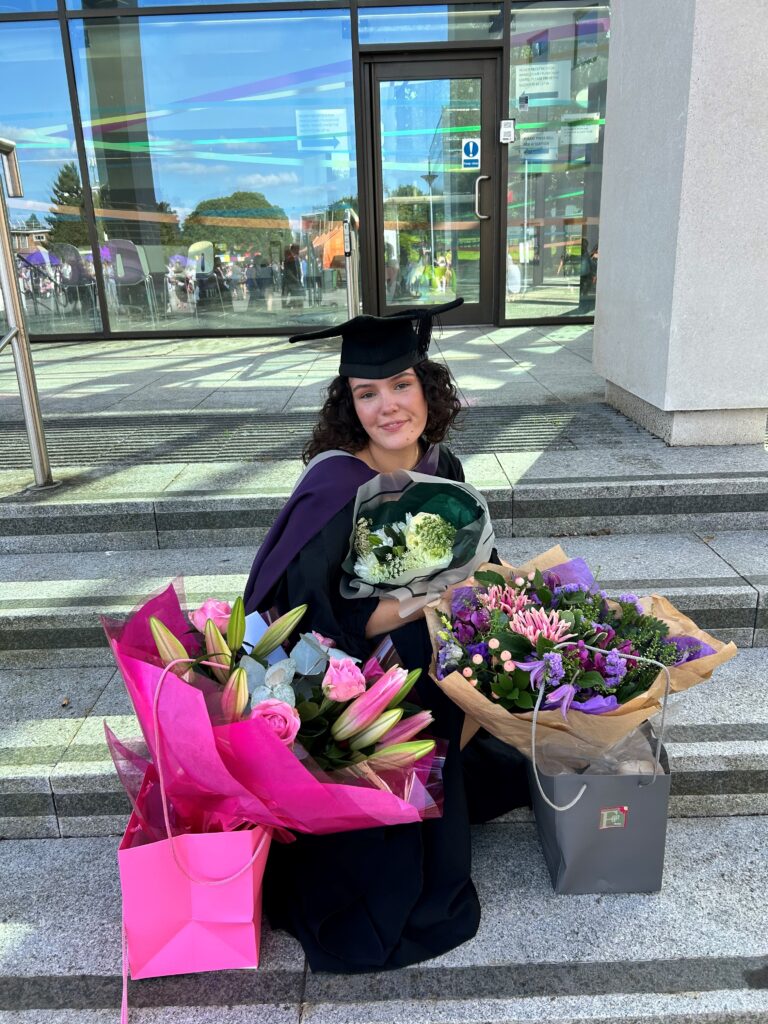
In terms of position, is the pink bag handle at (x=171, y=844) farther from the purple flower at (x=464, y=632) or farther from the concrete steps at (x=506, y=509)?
the concrete steps at (x=506, y=509)

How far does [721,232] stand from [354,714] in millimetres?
3199

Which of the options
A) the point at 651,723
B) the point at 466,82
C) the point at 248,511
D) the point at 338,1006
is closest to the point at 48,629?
the point at 248,511

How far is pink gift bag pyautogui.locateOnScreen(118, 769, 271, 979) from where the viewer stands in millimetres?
1812

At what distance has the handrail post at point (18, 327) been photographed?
3.61 metres

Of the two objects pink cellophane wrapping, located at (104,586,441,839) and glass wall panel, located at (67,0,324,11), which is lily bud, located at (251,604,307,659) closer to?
pink cellophane wrapping, located at (104,586,441,839)

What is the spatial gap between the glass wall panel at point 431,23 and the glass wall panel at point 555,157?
254 millimetres

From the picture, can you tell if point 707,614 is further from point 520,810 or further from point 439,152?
point 439,152

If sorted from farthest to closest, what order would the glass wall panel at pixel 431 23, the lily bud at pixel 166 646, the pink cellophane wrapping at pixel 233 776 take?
the glass wall panel at pixel 431 23
the lily bud at pixel 166 646
the pink cellophane wrapping at pixel 233 776

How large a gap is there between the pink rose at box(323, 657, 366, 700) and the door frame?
7.66 meters

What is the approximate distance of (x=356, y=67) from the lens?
8234 millimetres

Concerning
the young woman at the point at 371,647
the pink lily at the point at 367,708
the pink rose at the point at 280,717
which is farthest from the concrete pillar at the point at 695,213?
the pink rose at the point at 280,717

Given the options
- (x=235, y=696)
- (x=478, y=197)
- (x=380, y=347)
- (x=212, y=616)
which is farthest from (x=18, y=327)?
(x=478, y=197)

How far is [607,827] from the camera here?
207 cm

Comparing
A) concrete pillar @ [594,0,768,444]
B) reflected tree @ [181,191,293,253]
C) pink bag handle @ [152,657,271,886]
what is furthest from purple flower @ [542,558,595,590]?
reflected tree @ [181,191,293,253]
